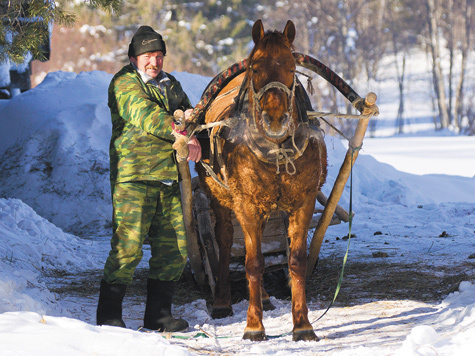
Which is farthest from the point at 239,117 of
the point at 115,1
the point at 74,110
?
the point at 74,110

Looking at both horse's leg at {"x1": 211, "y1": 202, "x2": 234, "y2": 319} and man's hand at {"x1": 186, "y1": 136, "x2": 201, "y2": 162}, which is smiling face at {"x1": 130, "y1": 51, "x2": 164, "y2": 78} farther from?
horse's leg at {"x1": 211, "y1": 202, "x2": 234, "y2": 319}

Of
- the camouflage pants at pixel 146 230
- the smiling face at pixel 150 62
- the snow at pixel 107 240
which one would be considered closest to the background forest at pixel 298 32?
the snow at pixel 107 240

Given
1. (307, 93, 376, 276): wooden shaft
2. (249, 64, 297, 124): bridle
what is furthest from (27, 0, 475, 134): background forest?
(249, 64, 297, 124): bridle

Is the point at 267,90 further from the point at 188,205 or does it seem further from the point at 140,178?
the point at 188,205

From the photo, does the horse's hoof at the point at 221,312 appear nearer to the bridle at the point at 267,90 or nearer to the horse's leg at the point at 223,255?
the horse's leg at the point at 223,255

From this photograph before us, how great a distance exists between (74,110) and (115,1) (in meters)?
6.23

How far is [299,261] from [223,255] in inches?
46.5

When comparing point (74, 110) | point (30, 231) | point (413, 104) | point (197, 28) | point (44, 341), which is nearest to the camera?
point (44, 341)

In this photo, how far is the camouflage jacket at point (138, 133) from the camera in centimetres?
492

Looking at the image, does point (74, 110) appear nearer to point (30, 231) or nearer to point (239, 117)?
point (30, 231)

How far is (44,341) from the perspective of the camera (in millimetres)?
3564

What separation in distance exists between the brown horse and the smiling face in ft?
2.21

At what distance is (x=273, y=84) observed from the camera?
14.8 feet

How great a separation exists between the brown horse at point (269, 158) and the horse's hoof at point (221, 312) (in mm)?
893
